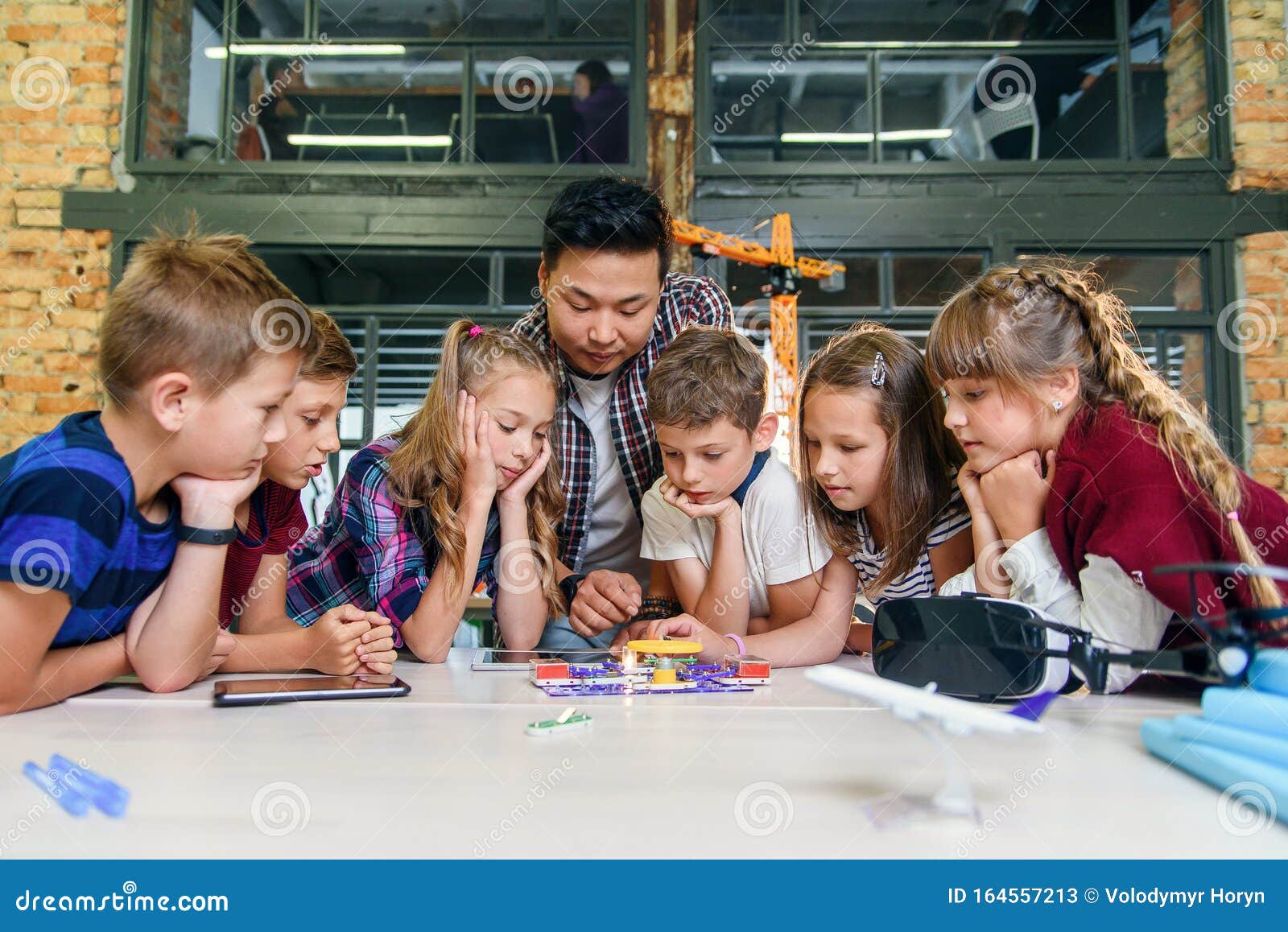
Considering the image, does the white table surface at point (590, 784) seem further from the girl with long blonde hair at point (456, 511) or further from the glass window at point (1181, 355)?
the glass window at point (1181, 355)

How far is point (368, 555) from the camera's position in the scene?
4.49 feet

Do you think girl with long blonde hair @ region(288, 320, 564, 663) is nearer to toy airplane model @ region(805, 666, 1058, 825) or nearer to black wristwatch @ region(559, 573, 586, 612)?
black wristwatch @ region(559, 573, 586, 612)

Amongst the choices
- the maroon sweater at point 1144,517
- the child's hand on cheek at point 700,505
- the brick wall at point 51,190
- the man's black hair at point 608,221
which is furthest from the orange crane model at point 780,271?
the maroon sweater at point 1144,517

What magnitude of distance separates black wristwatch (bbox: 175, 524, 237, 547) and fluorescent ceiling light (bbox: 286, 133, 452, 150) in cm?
371

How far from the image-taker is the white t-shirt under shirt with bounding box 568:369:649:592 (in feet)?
5.56

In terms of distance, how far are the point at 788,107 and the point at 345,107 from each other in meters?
2.20

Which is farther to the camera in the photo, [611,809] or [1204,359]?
[1204,359]

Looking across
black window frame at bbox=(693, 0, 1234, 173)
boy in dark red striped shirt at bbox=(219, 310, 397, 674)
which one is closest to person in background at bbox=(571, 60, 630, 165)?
black window frame at bbox=(693, 0, 1234, 173)

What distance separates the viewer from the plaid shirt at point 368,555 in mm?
1312
